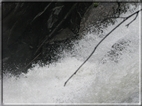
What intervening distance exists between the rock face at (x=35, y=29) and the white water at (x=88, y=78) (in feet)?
0.75

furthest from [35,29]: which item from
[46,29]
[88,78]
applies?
[88,78]

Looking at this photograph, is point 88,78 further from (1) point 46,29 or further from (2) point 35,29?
(2) point 35,29

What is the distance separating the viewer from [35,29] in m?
3.77

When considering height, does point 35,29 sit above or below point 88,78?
above

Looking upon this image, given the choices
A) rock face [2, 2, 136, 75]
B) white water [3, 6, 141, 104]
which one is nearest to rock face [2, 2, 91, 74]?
rock face [2, 2, 136, 75]

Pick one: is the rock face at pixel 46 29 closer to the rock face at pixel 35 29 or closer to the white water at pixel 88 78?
the rock face at pixel 35 29

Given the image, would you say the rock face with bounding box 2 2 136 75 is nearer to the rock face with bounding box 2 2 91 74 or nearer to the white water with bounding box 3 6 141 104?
the rock face with bounding box 2 2 91 74

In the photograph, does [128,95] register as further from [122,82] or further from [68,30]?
[68,30]

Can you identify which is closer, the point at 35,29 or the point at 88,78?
the point at 88,78

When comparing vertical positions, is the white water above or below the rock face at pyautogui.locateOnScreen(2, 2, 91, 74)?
below

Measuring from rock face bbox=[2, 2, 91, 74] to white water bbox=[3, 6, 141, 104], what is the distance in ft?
0.75

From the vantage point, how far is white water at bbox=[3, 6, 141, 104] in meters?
3.12

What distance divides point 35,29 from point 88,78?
117cm

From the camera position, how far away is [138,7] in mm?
3779
